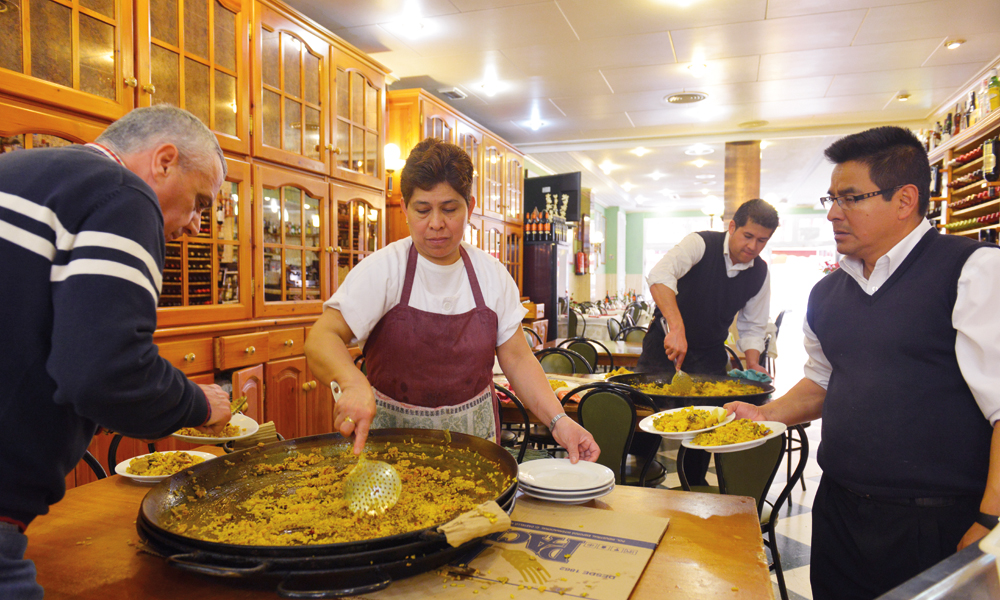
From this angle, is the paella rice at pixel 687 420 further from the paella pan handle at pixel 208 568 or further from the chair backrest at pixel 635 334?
the chair backrest at pixel 635 334

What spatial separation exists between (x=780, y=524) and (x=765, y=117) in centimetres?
574

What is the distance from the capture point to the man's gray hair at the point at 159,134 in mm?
1012

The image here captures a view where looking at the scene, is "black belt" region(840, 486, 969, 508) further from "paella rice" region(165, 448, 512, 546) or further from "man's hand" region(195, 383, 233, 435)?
"man's hand" region(195, 383, 233, 435)

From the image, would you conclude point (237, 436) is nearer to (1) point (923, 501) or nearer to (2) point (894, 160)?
(1) point (923, 501)

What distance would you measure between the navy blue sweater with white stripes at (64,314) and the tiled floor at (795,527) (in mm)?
2840

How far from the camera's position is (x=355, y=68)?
177 inches

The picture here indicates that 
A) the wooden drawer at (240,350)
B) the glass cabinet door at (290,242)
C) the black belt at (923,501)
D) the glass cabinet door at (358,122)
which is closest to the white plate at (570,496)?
the black belt at (923,501)

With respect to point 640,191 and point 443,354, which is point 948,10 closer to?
point 443,354

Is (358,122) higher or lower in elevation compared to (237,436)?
higher

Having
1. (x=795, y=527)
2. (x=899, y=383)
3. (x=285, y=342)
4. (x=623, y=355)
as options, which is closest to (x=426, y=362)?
(x=899, y=383)

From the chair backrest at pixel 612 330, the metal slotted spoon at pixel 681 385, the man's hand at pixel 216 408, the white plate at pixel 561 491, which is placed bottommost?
the chair backrest at pixel 612 330

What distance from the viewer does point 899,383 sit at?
1.42m

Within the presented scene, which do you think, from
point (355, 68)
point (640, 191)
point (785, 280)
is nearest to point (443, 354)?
point (355, 68)

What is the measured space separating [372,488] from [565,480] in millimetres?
422
